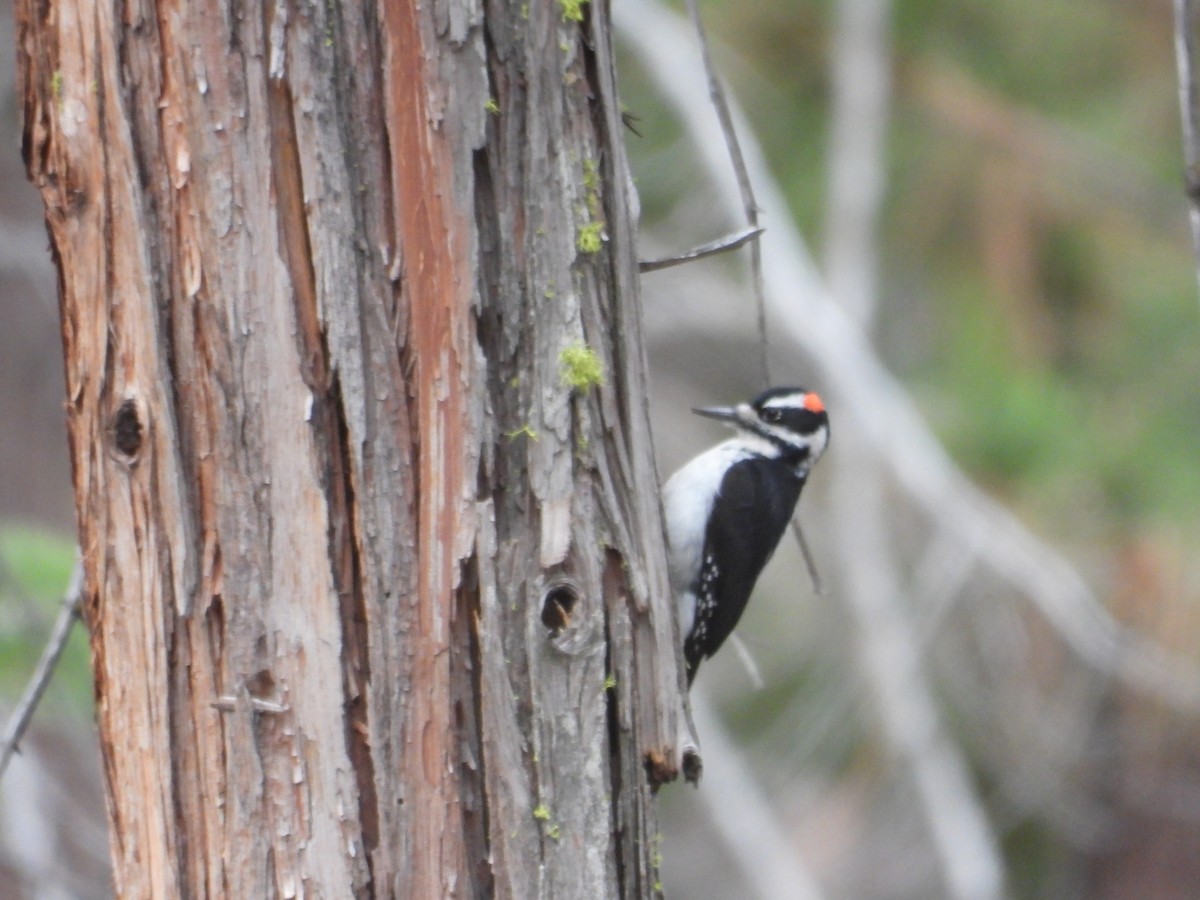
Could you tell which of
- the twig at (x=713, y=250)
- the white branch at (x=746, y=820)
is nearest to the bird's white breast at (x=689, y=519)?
the twig at (x=713, y=250)

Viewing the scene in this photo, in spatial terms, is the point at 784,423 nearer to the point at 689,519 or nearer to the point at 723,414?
the point at 723,414

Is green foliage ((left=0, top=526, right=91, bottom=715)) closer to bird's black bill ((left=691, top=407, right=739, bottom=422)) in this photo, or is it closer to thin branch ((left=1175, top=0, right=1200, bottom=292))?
bird's black bill ((left=691, top=407, right=739, bottom=422))

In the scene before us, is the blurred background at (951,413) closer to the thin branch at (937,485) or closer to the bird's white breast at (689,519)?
the thin branch at (937,485)

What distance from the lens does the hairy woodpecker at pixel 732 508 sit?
4.22 m

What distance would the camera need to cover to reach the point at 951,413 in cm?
674

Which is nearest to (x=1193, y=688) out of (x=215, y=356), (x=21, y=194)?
(x=215, y=356)

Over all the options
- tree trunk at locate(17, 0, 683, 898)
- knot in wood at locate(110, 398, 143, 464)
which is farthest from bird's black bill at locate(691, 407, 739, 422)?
knot in wood at locate(110, 398, 143, 464)

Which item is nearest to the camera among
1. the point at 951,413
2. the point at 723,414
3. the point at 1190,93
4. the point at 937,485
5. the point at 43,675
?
the point at 1190,93

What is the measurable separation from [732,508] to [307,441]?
237 cm

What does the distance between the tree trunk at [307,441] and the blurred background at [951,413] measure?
329 centimetres

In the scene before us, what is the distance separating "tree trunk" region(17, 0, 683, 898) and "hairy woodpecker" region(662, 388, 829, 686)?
1.89 meters

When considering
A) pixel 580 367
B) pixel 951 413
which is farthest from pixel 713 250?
pixel 951 413

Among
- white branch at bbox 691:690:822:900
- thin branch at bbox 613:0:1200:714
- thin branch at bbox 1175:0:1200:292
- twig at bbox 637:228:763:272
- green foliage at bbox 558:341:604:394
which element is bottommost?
white branch at bbox 691:690:822:900

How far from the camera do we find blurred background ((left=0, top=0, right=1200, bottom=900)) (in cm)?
626
